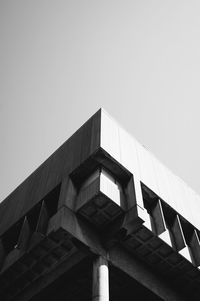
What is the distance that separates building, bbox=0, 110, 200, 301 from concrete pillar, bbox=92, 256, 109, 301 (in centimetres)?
4

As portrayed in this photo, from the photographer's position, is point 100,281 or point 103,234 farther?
point 103,234

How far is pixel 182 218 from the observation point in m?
17.7

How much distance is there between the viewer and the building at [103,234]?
43.4 ft

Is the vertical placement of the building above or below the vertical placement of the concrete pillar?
above

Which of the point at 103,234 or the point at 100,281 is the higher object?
the point at 103,234

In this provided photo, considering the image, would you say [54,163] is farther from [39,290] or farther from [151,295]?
[151,295]

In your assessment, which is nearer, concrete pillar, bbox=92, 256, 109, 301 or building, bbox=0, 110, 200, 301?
concrete pillar, bbox=92, 256, 109, 301

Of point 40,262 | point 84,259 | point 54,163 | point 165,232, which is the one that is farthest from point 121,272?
point 54,163

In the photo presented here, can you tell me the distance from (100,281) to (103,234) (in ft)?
7.89

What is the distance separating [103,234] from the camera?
45.5 feet

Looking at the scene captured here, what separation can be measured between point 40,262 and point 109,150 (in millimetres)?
6522

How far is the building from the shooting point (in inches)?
521

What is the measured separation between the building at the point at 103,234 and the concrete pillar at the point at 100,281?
0.04m

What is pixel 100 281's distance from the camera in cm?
1184
